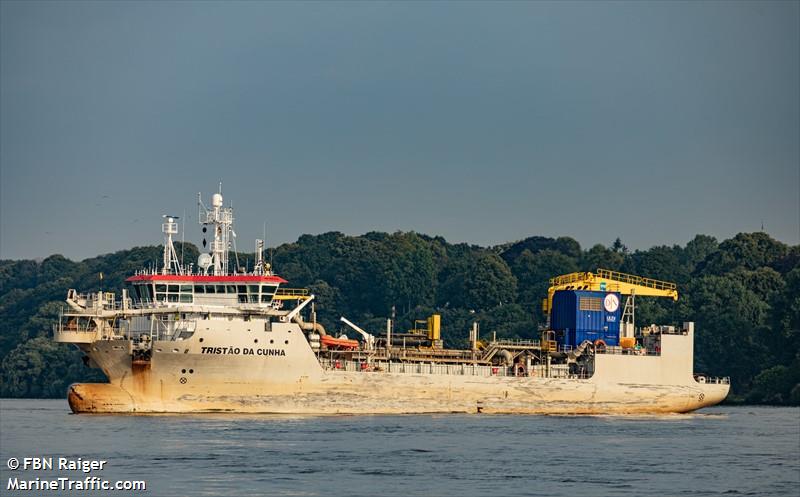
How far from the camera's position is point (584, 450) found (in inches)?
2176

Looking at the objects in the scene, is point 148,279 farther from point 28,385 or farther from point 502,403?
point 28,385

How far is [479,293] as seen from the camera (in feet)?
459

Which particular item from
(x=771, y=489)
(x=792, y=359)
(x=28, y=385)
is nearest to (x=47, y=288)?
(x=28, y=385)

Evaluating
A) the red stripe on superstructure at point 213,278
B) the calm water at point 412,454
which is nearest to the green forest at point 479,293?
the calm water at point 412,454

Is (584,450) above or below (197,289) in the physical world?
below

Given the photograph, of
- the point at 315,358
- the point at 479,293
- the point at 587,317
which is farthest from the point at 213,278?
the point at 479,293

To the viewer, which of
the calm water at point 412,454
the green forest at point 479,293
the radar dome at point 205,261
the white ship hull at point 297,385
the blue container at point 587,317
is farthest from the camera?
the green forest at point 479,293

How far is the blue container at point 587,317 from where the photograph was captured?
78.6 m

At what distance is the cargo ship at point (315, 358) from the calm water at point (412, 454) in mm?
1629

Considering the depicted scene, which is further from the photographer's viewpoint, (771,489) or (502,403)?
(502,403)

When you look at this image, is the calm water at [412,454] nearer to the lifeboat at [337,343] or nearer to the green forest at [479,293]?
the lifeboat at [337,343]

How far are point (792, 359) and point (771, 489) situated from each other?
213 feet

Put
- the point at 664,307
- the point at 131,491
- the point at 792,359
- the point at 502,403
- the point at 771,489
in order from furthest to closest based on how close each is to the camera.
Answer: the point at 664,307
the point at 792,359
the point at 502,403
the point at 771,489
the point at 131,491

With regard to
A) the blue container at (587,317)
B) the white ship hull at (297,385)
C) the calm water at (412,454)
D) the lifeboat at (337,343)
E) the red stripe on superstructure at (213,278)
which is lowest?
the calm water at (412,454)
